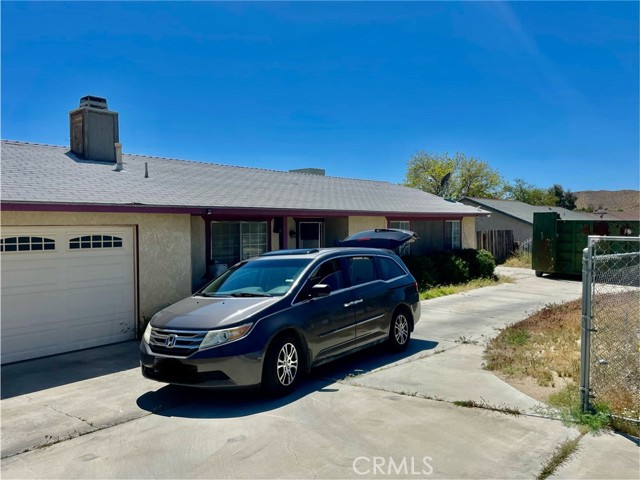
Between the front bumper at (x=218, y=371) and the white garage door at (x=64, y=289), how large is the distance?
3867 mm

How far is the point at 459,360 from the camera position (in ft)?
26.2

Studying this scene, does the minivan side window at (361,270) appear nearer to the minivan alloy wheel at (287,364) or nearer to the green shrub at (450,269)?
the minivan alloy wheel at (287,364)

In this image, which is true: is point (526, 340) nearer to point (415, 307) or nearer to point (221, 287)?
point (415, 307)

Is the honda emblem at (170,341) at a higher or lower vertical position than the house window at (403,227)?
lower

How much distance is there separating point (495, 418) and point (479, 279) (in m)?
14.1

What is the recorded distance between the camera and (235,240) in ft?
43.6

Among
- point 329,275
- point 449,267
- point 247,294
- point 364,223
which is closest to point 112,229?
point 247,294

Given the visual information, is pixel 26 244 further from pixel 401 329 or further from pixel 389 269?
pixel 401 329

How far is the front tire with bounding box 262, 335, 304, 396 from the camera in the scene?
6016mm

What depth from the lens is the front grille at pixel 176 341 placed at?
5.86m

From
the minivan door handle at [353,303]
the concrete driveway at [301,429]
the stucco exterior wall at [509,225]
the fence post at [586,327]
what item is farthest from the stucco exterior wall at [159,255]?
the stucco exterior wall at [509,225]

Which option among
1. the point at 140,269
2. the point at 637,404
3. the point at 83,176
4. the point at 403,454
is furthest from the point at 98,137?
the point at 637,404

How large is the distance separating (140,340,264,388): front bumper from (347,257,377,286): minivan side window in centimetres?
238

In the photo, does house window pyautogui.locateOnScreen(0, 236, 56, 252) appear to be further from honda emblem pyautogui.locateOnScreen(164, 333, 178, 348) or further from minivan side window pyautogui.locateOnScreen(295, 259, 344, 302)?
minivan side window pyautogui.locateOnScreen(295, 259, 344, 302)
